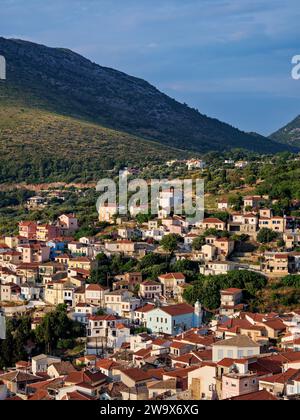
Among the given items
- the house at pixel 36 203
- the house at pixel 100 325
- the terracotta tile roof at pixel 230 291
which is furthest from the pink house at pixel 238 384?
the house at pixel 36 203

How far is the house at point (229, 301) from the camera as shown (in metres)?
26.6

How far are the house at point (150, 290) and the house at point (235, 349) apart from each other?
368 inches

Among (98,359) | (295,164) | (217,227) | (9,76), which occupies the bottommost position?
(98,359)

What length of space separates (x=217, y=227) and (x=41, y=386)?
56.6ft

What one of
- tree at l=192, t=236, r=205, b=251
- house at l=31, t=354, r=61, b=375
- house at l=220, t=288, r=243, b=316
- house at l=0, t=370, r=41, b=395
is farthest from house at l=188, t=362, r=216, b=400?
tree at l=192, t=236, r=205, b=251

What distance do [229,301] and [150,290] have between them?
3.24 meters

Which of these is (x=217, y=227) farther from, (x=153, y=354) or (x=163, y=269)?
(x=153, y=354)

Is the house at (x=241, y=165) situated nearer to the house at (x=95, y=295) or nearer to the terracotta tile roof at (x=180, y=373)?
the house at (x=95, y=295)

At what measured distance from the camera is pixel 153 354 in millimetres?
21406

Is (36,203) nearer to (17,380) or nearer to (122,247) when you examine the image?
(122,247)

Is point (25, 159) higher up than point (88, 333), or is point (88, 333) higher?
point (25, 159)

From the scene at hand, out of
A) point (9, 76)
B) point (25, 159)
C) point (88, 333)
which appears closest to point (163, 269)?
point (88, 333)

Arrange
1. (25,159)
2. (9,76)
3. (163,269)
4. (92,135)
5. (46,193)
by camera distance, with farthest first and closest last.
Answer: (9,76) < (92,135) < (25,159) < (46,193) < (163,269)

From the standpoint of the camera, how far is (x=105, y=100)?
350 feet
